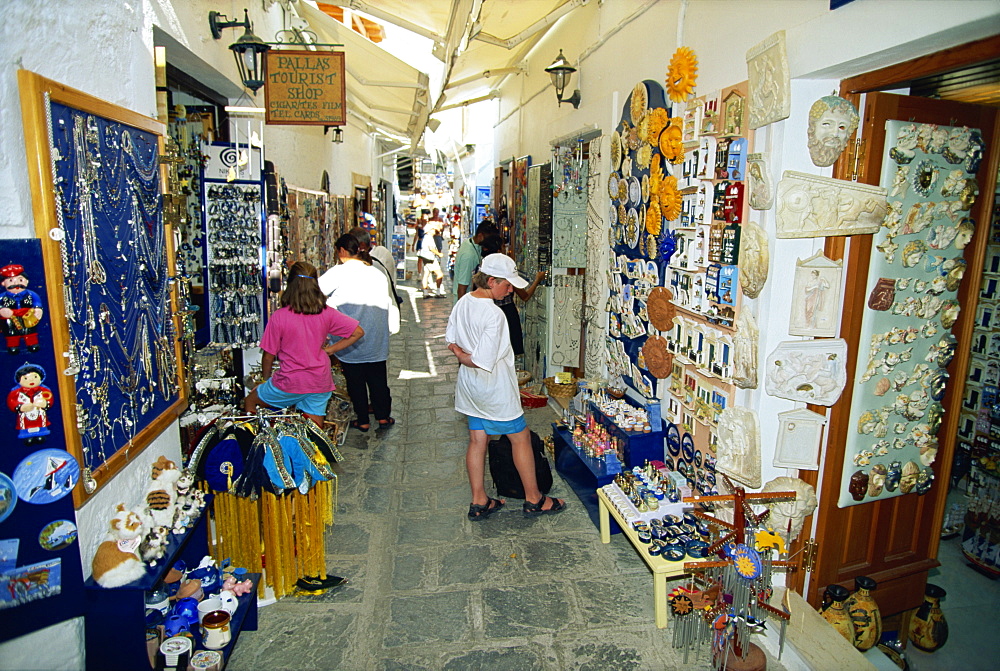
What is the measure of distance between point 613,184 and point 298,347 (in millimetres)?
2653

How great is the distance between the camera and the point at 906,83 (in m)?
2.59

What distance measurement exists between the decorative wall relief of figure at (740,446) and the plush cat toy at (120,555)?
8.75 ft

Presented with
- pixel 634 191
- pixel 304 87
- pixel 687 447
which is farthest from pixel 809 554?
pixel 304 87

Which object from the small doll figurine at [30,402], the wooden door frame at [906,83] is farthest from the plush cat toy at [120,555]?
the wooden door frame at [906,83]

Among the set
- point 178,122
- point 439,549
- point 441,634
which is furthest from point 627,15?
point 441,634

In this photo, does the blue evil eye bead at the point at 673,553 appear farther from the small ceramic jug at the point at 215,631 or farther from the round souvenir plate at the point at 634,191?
the round souvenir plate at the point at 634,191

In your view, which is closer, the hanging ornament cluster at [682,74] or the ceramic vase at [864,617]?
the ceramic vase at [864,617]

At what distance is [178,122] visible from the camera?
4.61m

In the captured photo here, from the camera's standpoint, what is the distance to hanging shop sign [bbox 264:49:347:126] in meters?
4.92

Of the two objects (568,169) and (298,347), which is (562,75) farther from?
(298,347)

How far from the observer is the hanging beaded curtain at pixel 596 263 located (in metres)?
5.22

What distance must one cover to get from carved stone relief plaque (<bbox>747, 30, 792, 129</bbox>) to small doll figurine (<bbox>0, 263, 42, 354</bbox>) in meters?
2.95

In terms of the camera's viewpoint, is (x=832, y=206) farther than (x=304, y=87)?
No

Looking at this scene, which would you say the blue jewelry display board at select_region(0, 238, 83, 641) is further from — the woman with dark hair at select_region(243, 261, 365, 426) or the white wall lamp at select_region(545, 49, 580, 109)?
the white wall lamp at select_region(545, 49, 580, 109)
